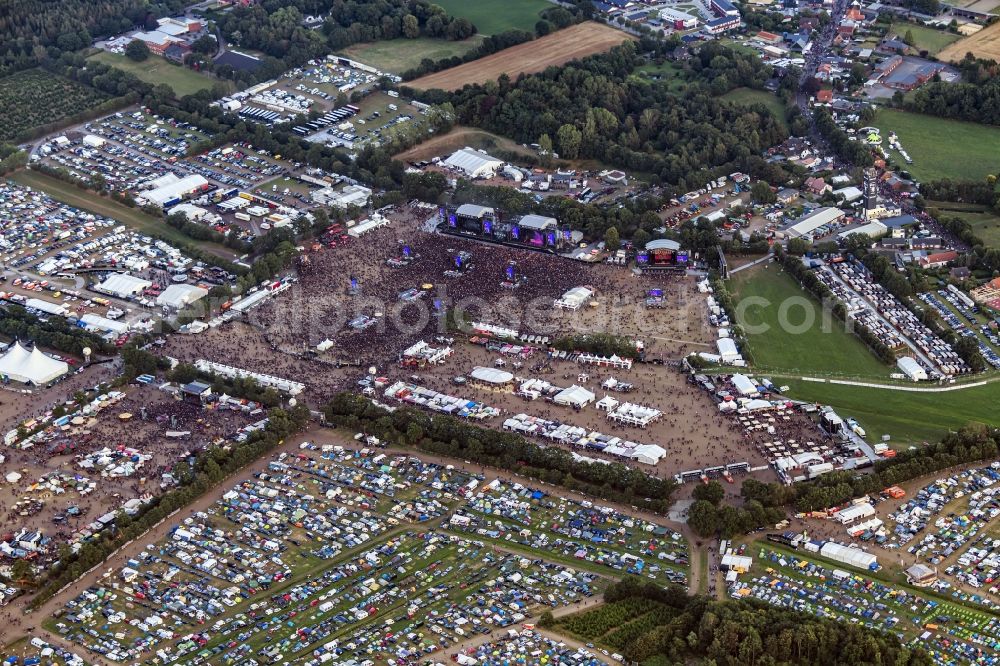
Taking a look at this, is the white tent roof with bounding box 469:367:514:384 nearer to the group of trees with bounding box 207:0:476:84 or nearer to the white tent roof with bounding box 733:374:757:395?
the white tent roof with bounding box 733:374:757:395

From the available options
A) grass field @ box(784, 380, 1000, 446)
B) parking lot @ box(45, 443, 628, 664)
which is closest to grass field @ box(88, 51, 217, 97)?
parking lot @ box(45, 443, 628, 664)

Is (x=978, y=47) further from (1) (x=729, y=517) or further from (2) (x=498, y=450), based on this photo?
(1) (x=729, y=517)

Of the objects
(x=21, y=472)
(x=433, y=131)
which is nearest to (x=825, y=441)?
(x=21, y=472)

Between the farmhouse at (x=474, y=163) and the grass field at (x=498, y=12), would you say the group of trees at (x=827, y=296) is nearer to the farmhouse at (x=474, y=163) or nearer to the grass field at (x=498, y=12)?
the farmhouse at (x=474, y=163)

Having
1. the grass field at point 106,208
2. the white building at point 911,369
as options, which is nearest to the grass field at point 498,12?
the grass field at point 106,208

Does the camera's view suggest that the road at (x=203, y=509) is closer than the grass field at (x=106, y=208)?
Yes

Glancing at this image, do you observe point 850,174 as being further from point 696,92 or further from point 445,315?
point 445,315
